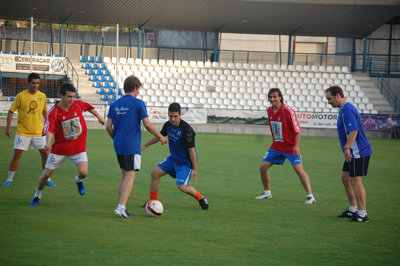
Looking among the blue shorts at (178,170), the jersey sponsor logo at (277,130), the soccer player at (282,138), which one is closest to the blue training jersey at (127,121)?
the blue shorts at (178,170)

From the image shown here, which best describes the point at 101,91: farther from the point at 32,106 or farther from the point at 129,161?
the point at 129,161

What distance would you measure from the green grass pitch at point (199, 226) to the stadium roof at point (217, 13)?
74.0 ft

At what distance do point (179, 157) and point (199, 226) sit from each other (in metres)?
1.48

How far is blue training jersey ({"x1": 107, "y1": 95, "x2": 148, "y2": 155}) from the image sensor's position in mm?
7422

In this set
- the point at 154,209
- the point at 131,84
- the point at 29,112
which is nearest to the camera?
the point at 131,84

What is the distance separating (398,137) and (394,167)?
676 inches

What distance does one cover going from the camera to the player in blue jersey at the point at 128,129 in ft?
24.3

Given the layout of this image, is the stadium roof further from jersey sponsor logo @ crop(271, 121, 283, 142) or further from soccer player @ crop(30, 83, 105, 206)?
soccer player @ crop(30, 83, 105, 206)

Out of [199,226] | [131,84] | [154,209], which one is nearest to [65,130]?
[131,84]

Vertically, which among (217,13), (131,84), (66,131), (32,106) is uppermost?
(217,13)

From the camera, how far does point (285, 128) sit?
9.71m

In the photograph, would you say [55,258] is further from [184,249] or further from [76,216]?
[76,216]

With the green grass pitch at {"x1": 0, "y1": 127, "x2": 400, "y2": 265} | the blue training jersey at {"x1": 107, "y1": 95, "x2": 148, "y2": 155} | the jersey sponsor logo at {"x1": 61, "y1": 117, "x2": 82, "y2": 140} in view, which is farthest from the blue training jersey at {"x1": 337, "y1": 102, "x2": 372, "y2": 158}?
the jersey sponsor logo at {"x1": 61, "y1": 117, "x2": 82, "y2": 140}

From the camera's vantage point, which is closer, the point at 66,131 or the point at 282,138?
the point at 66,131
